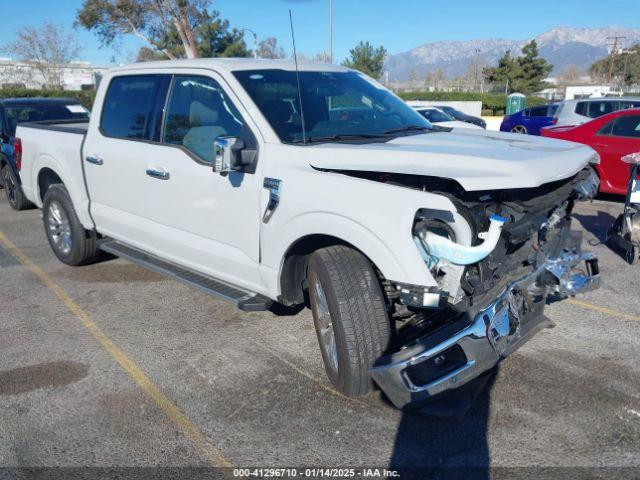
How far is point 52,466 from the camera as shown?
2.98 meters

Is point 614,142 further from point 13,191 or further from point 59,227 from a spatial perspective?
point 13,191

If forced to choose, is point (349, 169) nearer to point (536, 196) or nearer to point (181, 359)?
point (536, 196)

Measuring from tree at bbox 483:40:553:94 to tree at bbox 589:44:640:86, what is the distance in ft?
57.1

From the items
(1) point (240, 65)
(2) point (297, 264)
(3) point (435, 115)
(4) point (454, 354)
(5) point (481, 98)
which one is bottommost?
(4) point (454, 354)

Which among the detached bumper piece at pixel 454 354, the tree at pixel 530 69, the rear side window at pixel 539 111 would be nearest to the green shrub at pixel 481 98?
the tree at pixel 530 69

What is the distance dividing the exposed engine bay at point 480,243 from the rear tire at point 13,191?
7563mm

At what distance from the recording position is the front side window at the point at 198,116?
13.4ft

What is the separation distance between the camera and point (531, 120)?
19.6 meters

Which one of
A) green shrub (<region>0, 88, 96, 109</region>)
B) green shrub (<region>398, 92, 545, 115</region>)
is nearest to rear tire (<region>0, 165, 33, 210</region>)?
green shrub (<region>0, 88, 96, 109</region>)

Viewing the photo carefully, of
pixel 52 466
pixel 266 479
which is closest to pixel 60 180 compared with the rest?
pixel 52 466

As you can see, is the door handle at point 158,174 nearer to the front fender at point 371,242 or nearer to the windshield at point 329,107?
the windshield at point 329,107

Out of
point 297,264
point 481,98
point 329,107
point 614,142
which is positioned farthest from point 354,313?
point 481,98

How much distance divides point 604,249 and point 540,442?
4.25 m

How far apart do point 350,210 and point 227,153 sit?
87 centimetres
